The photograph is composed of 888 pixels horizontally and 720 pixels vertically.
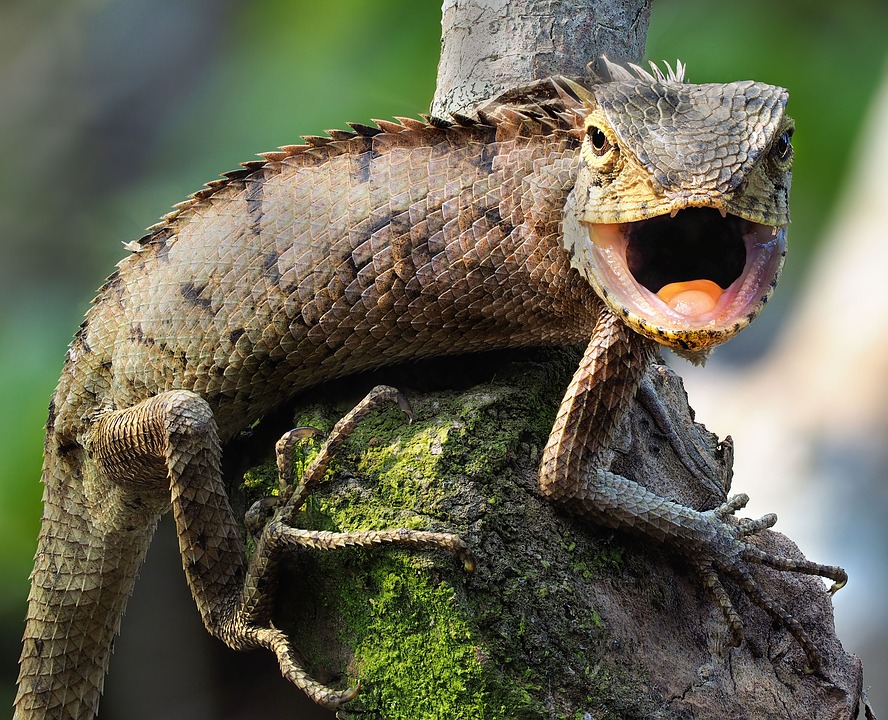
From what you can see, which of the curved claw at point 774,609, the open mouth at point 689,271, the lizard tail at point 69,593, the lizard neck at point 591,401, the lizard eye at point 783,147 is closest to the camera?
the open mouth at point 689,271

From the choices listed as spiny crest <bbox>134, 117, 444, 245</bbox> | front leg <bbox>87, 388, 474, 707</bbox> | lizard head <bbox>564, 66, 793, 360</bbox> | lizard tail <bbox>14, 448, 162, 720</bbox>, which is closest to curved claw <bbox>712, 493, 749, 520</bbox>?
lizard head <bbox>564, 66, 793, 360</bbox>

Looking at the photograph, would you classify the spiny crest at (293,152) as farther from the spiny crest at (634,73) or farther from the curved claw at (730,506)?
the curved claw at (730,506)

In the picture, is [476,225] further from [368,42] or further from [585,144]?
[368,42]

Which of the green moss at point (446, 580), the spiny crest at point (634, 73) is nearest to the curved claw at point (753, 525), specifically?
the green moss at point (446, 580)

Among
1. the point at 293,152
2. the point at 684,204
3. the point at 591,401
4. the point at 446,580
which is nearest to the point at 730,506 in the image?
the point at 591,401

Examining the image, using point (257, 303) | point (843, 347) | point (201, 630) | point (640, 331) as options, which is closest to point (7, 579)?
point (201, 630)

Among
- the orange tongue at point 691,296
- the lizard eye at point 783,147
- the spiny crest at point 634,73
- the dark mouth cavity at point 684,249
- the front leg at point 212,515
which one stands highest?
the spiny crest at point 634,73

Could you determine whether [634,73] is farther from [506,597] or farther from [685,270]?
[506,597]

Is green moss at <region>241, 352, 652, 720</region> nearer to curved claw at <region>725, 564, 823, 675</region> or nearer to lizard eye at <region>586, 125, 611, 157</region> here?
curved claw at <region>725, 564, 823, 675</region>
